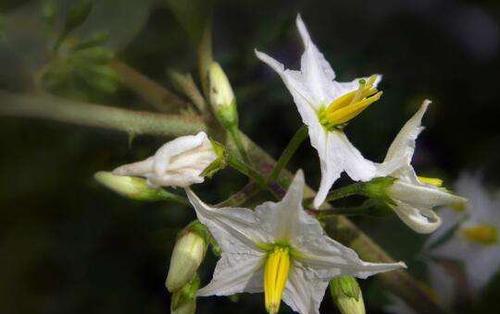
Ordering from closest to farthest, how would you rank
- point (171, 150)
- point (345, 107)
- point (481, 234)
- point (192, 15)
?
point (171, 150), point (345, 107), point (192, 15), point (481, 234)

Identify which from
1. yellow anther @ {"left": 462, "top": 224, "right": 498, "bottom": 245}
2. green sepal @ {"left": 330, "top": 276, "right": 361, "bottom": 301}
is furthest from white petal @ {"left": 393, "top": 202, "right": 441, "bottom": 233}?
yellow anther @ {"left": 462, "top": 224, "right": 498, "bottom": 245}

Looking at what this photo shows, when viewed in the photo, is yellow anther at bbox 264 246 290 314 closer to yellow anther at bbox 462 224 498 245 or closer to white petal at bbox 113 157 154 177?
white petal at bbox 113 157 154 177

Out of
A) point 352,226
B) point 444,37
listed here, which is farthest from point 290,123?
point 444,37

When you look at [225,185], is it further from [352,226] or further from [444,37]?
[444,37]

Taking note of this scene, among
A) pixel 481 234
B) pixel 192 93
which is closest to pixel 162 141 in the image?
pixel 192 93

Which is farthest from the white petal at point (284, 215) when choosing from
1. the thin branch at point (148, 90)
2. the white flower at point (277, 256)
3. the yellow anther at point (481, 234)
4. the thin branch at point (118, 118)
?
the yellow anther at point (481, 234)

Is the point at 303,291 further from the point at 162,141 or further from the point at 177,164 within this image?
the point at 162,141
